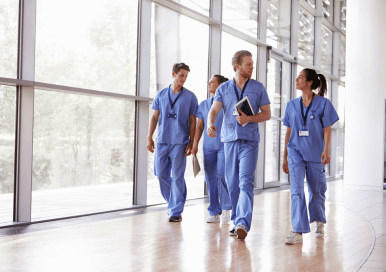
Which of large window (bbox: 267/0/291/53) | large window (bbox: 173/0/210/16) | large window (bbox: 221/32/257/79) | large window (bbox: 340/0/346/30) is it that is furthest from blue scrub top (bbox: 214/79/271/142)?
large window (bbox: 340/0/346/30)

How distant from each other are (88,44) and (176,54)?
1533 millimetres

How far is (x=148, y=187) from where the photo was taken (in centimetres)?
601

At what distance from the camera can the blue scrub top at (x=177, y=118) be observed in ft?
14.8

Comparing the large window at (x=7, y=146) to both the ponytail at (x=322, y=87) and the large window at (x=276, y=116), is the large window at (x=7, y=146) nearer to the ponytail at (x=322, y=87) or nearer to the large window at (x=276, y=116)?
the ponytail at (x=322, y=87)

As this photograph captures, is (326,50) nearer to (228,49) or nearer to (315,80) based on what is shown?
(228,49)

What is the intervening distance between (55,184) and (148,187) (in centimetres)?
140

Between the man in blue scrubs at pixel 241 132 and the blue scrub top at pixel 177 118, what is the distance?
837 millimetres

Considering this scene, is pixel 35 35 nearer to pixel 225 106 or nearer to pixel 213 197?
pixel 225 106

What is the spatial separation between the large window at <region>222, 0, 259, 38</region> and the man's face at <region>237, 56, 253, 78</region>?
13.5ft

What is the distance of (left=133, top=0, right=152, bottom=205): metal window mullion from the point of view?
225 inches

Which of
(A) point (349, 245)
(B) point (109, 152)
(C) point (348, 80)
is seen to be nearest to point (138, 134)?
(B) point (109, 152)

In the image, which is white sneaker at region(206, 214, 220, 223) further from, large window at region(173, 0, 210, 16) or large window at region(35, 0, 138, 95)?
large window at region(173, 0, 210, 16)

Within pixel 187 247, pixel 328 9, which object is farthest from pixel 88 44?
pixel 328 9

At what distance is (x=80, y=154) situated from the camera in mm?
5121
